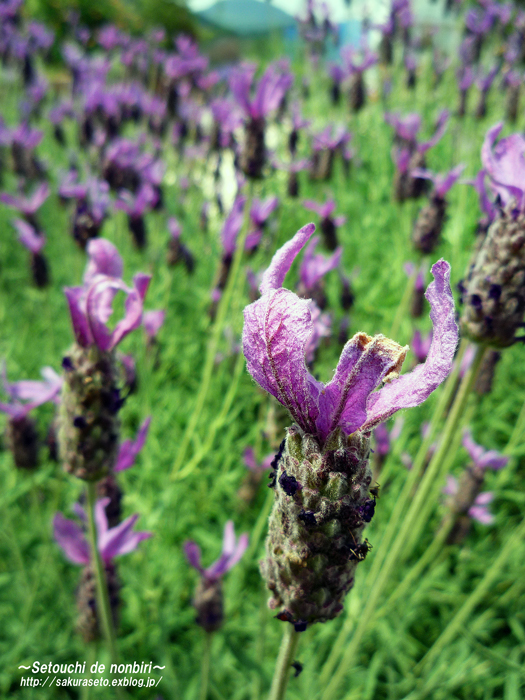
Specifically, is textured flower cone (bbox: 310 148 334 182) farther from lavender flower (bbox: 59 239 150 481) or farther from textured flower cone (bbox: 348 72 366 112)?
lavender flower (bbox: 59 239 150 481)

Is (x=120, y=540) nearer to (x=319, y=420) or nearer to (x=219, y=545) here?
(x=219, y=545)

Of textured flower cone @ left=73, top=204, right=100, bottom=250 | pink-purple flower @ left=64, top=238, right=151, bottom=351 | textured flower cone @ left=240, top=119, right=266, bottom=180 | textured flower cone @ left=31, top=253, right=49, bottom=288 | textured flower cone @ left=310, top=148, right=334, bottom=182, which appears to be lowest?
textured flower cone @ left=31, top=253, right=49, bottom=288

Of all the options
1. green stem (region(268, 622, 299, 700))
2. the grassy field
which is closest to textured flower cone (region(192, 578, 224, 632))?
the grassy field

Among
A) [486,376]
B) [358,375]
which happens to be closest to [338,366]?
[358,375]

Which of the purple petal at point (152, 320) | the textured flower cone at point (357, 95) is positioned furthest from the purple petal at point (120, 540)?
Answer: the textured flower cone at point (357, 95)

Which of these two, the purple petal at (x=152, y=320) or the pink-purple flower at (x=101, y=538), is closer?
the pink-purple flower at (x=101, y=538)

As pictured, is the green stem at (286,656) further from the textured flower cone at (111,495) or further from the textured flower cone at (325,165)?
the textured flower cone at (325,165)
